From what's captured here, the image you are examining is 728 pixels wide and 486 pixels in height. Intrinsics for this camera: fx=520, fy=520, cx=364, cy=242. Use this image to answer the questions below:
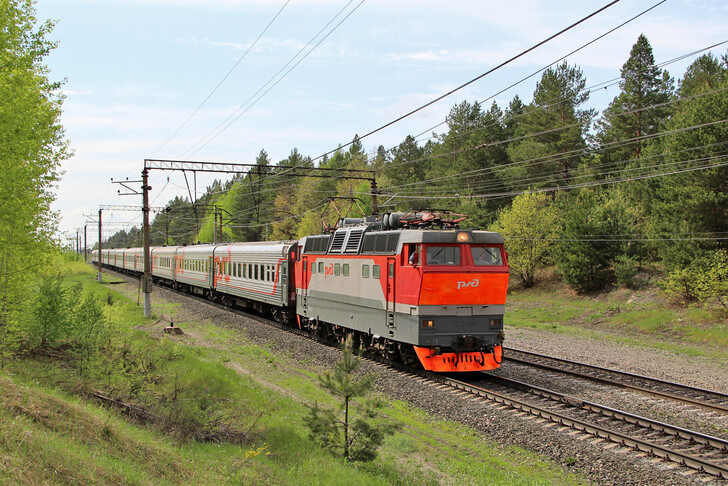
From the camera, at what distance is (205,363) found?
13.6 meters

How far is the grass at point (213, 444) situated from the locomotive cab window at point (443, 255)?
11.0 feet

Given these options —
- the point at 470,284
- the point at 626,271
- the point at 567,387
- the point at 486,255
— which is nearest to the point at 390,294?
the point at 470,284

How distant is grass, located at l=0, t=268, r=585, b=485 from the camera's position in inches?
213

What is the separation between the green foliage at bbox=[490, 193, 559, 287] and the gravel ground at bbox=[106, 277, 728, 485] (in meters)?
15.4

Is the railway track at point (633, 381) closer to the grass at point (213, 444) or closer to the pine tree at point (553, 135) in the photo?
the grass at point (213, 444)

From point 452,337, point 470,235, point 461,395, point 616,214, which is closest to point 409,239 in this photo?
point 470,235

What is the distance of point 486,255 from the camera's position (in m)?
12.7

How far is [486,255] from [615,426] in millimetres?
4856

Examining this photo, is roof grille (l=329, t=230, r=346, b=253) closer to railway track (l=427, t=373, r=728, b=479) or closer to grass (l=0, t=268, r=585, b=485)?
grass (l=0, t=268, r=585, b=485)

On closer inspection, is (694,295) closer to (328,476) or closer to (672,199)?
(672,199)

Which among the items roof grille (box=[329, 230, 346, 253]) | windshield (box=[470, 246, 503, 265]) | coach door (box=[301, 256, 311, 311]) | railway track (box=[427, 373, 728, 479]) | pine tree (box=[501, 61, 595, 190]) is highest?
pine tree (box=[501, 61, 595, 190])

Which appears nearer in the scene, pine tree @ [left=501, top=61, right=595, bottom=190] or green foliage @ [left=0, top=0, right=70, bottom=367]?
green foliage @ [left=0, top=0, right=70, bottom=367]

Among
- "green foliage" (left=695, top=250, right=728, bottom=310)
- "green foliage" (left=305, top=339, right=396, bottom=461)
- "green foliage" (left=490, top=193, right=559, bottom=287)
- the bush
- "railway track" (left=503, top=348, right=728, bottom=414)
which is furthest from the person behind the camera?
"green foliage" (left=490, top=193, right=559, bottom=287)

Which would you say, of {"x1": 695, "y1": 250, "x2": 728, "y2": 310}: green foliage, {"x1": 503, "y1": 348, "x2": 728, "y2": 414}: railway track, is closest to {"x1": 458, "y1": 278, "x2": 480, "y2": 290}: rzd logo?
{"x1": 503, "y1": 348, "x2": 728, "y2": 414}: railway track
